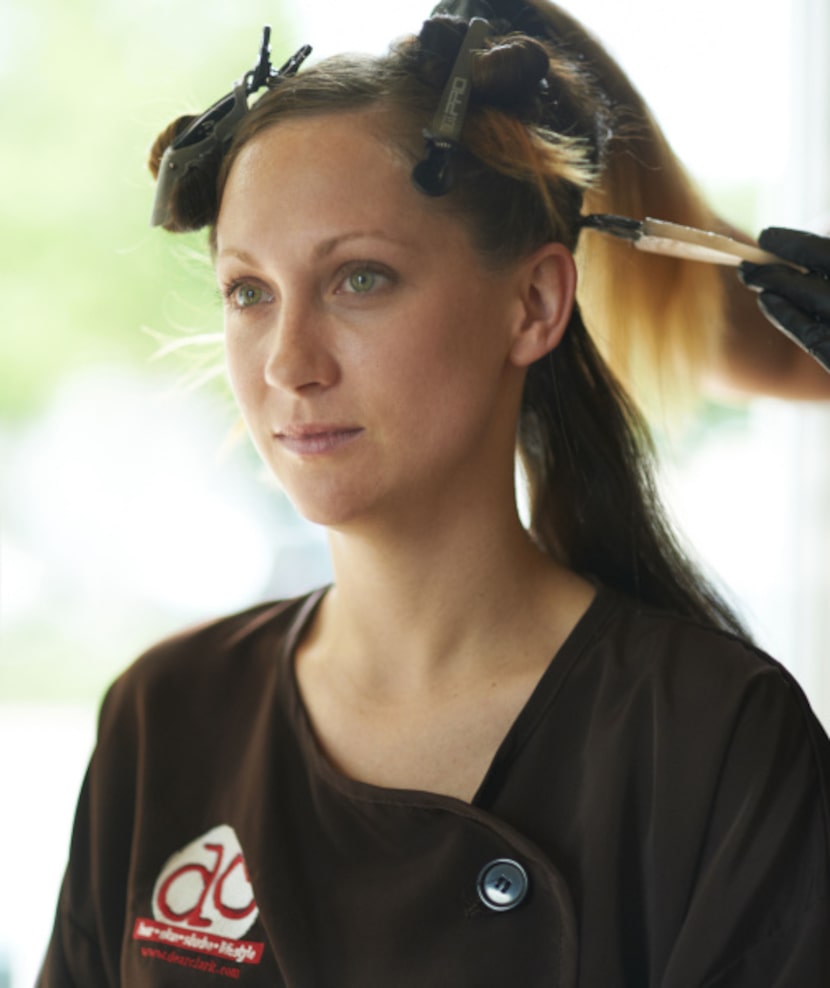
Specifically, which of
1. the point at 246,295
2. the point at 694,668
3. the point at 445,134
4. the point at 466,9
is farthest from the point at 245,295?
the point at 694,668

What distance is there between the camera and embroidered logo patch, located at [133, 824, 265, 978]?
1189mm

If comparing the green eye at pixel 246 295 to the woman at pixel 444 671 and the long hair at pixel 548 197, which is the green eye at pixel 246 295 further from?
the long hair at pixel 548 197

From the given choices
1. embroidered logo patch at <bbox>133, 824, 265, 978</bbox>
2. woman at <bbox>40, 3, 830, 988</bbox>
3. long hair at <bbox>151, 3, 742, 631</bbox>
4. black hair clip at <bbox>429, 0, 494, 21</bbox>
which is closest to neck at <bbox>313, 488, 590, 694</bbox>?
woman at <bbox>40, 3, 830, 988</bbox>

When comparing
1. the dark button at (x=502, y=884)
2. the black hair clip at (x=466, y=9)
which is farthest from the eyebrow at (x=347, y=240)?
the dark button at (x=502, y=884)

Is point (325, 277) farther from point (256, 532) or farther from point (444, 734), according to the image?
point (256, 532)

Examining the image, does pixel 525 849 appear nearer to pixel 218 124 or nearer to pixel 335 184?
pixel 335 184

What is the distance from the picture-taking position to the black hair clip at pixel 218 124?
1.25 meters

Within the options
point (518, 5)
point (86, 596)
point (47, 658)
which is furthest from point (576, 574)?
point (47, 658)

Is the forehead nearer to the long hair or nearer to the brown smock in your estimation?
the long hair

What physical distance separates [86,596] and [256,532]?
20.3 inches

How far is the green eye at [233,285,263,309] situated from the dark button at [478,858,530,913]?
55 cm

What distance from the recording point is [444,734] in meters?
1.23

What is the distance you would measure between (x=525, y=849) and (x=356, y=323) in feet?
1.55

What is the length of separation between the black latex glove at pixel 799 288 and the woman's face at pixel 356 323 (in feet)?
0.94
